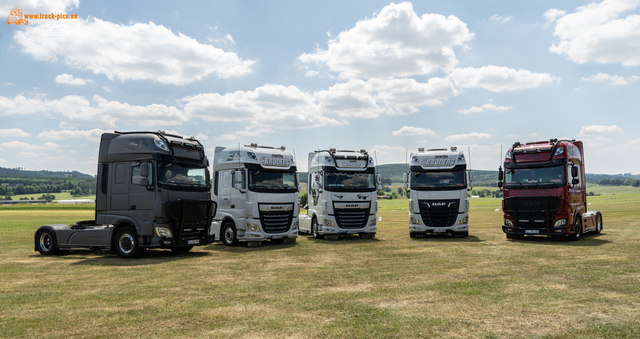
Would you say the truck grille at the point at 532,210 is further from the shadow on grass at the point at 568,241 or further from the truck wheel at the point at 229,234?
the truck wheel at the point at 229,234

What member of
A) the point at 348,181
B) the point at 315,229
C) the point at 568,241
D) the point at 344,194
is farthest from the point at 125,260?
the point at 568,241

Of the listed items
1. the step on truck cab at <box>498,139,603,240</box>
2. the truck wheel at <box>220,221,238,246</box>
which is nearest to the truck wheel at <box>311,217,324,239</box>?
the truck wheel at <box>220,221,238,246</box>

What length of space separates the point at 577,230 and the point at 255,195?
41.4ft

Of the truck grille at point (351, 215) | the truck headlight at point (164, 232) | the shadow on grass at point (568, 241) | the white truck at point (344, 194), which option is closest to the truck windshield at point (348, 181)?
the white truck at point (344, 194)

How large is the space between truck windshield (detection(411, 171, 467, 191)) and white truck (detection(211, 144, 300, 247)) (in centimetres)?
558

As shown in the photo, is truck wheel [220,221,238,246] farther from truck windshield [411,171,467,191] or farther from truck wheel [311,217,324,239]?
truck windshield [411,171,467,191]

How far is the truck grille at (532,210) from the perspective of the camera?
16438mm

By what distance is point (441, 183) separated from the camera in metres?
18.8

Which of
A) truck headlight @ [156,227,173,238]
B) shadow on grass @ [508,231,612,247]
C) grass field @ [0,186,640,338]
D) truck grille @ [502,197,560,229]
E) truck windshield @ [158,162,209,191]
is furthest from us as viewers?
truck grille @ [502,197,560,229]

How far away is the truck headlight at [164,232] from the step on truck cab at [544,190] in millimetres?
12786

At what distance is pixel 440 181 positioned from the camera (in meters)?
18.9

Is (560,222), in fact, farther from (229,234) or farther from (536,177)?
(229,234)

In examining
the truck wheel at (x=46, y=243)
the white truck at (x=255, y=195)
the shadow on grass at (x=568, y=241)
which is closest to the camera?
the truck wheel at (x=46, y=243)

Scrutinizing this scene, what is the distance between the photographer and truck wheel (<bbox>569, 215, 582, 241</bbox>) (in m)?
16.9
